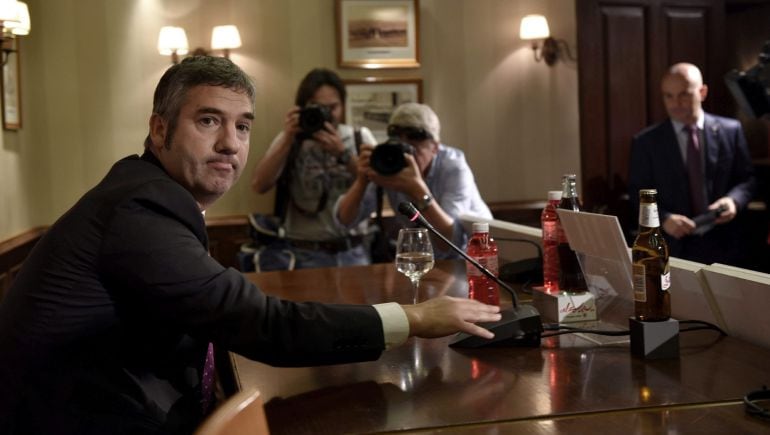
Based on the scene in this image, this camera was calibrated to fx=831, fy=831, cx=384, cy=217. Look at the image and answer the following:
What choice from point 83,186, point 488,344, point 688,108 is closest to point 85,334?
A: point 488,344

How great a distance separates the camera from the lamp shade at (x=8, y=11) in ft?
10.7

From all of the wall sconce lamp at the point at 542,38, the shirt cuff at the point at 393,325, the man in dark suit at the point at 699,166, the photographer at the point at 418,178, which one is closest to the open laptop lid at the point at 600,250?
the shirt cuff at the point at 393,325

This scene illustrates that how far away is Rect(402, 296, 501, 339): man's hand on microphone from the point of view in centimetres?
133

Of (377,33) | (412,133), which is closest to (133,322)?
(412,133)

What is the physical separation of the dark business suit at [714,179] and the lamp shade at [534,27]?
1229 millimetres

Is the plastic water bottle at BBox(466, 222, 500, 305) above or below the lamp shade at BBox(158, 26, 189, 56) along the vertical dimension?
below

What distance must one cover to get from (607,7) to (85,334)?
407 cm

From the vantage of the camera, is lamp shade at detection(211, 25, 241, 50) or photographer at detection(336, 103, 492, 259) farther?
lamp shade at detection(211, 25, 241, 50)

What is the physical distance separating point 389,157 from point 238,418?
2.15 m

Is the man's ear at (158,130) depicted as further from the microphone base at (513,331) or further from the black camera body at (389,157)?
the black camera body at (389,157)

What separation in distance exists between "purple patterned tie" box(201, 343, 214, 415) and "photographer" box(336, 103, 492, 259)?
145cm

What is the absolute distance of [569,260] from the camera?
183 centimetres

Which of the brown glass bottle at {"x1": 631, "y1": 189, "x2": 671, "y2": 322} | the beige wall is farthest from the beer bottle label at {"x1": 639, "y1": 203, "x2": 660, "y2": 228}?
the beige wall

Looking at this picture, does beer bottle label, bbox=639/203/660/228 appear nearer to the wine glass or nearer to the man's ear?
the wine glass
